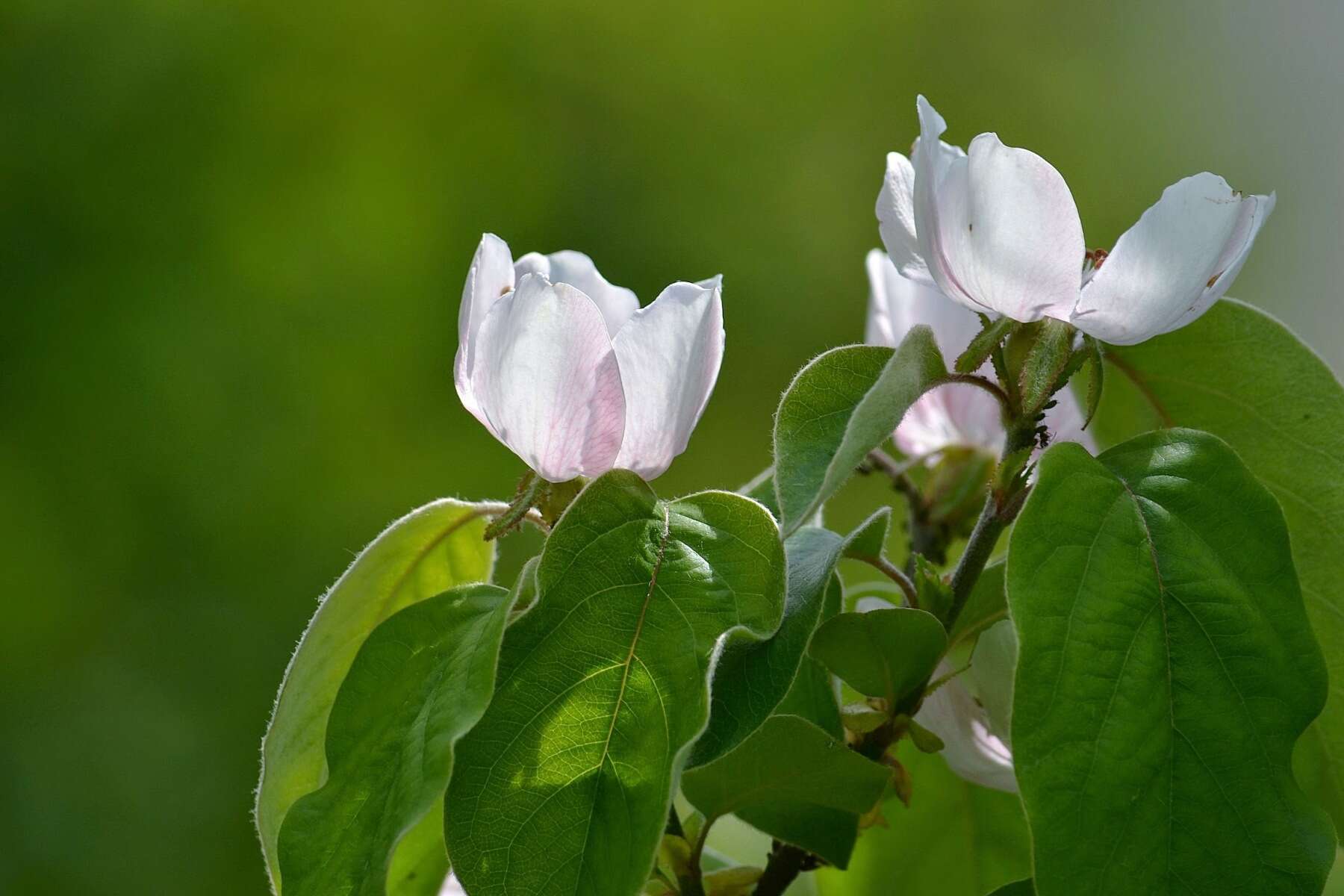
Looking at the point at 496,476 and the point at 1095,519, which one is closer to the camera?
the point at 1095,519

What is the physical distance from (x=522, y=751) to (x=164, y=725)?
10.1ft

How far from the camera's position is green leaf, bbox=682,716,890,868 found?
57 cm

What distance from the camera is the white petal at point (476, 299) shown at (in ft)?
1.94

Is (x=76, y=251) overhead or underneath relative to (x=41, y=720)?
overhead

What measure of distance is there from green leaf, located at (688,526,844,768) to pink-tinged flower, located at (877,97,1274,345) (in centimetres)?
13

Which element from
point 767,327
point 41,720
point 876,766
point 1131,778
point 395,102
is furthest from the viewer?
point 767,327

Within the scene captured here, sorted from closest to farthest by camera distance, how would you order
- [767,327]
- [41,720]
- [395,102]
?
[41,720]
[395,102]
[767,327]

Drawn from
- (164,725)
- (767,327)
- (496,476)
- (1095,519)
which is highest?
(1095,519)

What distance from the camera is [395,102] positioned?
3.50 meters

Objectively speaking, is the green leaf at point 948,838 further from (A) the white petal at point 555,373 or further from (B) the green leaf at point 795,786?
(A) the white petal at point 555,373

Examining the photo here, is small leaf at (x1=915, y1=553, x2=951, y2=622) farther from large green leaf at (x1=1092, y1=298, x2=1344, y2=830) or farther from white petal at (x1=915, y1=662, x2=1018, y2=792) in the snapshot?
large green leaf at (x1=1092, y1=298, x2=1344, y2=830)

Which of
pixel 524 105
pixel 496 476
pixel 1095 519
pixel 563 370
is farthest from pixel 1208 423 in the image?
pixel 524 105

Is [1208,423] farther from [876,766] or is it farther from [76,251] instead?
[76,251]

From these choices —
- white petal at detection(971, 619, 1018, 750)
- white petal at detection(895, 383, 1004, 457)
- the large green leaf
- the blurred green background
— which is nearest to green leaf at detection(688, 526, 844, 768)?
white petal at detection(971, 619, 1018, 750)
